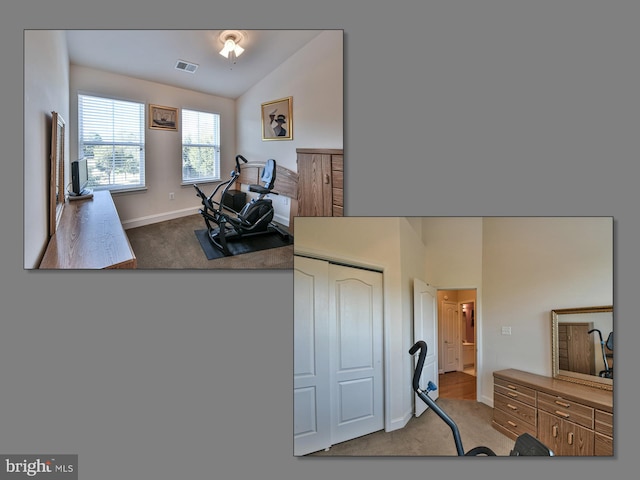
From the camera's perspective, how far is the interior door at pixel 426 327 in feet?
6.69

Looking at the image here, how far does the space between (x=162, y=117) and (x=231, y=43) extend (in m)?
0.42

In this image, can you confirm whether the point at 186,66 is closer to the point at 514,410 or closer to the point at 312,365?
the point at 312,365

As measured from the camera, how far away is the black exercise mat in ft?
7.23

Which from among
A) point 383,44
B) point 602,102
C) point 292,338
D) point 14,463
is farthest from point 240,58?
point 14,463

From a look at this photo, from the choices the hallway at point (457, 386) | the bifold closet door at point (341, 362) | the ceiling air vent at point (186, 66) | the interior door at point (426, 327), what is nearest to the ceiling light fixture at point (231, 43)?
the ceiling air vent at point (186, 66)

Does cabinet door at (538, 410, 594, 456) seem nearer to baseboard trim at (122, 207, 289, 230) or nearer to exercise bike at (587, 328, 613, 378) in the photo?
exercise bike at (587, 328, 613, 378)

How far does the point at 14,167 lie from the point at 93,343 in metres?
0.79

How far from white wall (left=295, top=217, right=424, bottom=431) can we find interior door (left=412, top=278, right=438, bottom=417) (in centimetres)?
2

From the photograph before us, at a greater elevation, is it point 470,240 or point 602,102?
point 602,102

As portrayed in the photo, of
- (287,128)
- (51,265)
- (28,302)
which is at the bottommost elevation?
(28,302)

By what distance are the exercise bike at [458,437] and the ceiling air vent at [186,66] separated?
1.45 m

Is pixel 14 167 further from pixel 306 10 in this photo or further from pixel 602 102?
pixel 602 102

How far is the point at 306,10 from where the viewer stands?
2178mm

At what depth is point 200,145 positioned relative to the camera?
7.33 feet
